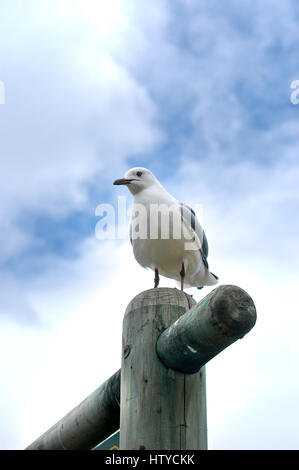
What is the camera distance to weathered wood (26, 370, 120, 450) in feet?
9.01

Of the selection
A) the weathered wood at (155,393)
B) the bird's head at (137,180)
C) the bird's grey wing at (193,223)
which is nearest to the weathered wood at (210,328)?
the weathered wood at (155,393)

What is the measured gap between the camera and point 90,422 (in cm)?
285

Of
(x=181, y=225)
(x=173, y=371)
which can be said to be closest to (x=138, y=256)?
(x=181, y=225)

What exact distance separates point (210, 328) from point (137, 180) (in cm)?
338

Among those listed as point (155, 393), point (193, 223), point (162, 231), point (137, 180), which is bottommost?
point (155, 393)

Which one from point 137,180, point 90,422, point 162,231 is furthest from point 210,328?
point 137,180

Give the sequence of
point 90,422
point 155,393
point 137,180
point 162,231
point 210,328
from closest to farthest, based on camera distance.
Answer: point 210,328, point 155,393, point 90,422, point 162,231, point 137,180

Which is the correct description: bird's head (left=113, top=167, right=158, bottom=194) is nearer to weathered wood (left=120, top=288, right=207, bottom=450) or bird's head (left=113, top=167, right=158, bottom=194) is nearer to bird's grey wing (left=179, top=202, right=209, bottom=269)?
bird's grey wing (left=179, top=202, right=209, bottom=269)

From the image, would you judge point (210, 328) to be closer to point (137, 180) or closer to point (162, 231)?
point (162, 231)

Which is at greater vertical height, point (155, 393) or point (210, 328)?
point (210, 328)

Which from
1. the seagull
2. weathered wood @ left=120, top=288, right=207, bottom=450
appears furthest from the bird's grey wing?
weathered wood @ left=120, top=288, right=207, bottom=450

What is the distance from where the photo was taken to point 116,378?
8.89 feet

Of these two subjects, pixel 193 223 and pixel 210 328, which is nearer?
pixel 210 328
